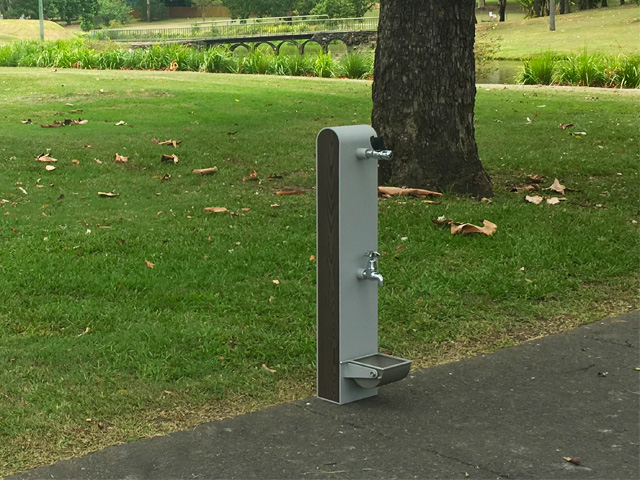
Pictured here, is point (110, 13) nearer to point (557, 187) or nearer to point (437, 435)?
point (557, 187)

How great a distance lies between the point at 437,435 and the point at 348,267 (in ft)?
2.69

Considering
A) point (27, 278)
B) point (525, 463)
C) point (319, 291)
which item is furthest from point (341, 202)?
point (27, 278)

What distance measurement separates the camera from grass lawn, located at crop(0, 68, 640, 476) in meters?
3.96

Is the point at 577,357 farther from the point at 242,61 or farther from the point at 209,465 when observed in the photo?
the point at 242,61

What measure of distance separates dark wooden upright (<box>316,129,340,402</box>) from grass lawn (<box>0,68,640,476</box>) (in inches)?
8.5

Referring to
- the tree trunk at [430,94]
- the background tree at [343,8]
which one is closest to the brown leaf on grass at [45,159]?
the tree trunk at [430,94]

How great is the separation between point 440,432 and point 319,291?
820 mm

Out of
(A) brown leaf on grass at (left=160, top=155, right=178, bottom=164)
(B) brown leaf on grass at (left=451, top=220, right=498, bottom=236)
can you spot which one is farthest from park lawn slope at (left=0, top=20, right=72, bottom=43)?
(B) brown leaf on grass at (left=451, top=220, right=498, bottom=236)

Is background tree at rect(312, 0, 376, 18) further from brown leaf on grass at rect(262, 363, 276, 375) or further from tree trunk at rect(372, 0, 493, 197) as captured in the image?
brown leaf on grass at rect(262, 363, 276, 375)

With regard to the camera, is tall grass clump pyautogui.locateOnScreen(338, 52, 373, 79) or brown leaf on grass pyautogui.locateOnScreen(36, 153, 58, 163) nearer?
brown leaf on grass pyautogui.locateOnScreen(36, 153, 58, 163)

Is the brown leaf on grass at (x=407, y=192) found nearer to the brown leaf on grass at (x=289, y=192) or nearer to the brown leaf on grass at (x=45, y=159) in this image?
the brown leaf on grass at (x=289, y=192)

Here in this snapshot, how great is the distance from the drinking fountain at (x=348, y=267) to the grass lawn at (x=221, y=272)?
0.29 m

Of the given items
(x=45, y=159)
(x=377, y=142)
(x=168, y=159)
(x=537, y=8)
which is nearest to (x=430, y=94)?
(x=168, y=159)

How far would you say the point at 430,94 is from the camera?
25.0ft
